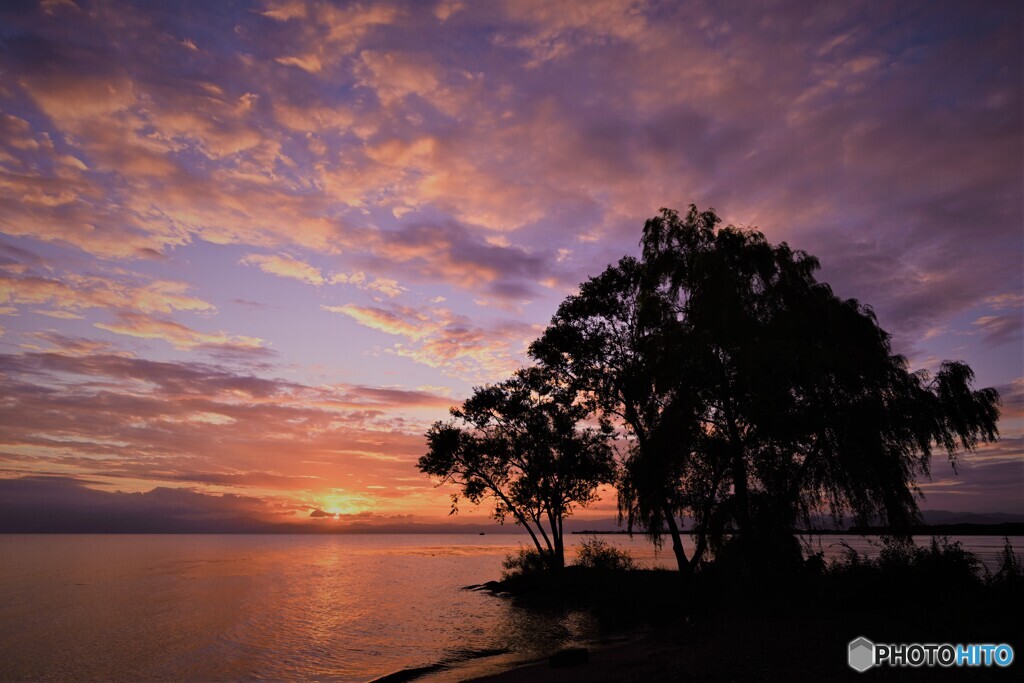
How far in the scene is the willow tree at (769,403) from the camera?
20.9 meters

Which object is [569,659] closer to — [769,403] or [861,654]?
[861,654]

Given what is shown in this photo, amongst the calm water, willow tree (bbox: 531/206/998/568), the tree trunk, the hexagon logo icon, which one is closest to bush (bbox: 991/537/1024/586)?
willow tree (bbox: 531/206/998/568)

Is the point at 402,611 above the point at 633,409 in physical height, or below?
below

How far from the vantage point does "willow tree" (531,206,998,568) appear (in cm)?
2086

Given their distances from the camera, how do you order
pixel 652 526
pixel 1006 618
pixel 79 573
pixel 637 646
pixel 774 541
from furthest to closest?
pixel 79 573
pixel 652 526
pixel 774 541
pixel 637 646
pixel 1006 618

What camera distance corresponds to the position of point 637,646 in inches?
784

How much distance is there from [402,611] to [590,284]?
2816 cm

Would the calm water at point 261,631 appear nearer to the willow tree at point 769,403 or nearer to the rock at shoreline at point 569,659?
the rock at shoreline at point 569,659

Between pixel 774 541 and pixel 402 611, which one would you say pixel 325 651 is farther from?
pixel 774 541

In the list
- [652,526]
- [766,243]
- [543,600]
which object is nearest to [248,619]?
[543,600]

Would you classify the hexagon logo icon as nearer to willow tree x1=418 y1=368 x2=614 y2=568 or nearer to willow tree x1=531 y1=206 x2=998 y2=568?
willow tree x1=531 y1=206 x2=998 y2=568

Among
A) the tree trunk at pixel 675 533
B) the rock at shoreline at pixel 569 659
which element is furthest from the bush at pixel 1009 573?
the rock at shoreline at pixel 569 659

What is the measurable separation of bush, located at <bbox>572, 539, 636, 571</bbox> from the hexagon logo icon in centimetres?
2798

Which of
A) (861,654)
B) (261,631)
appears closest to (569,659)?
(861,654)
